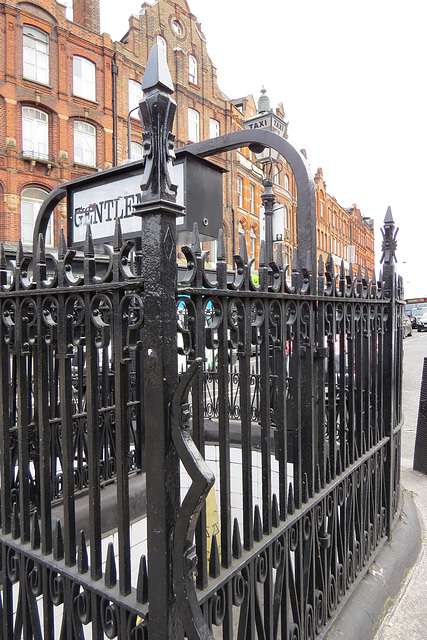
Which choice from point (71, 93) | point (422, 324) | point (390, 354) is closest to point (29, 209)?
point (71, 93)

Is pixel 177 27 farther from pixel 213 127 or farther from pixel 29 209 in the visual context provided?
pixel 29 209

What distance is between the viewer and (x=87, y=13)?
2070 centimetres

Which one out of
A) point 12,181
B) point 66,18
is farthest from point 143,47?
point 12,181

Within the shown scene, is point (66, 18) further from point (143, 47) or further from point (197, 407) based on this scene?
point (197, 407)

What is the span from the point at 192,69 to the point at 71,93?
34.3 feet

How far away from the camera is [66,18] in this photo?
19203 mm

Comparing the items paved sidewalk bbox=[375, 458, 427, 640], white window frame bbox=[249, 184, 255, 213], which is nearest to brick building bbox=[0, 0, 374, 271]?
white window frame bbox=[249, 184, 255, 213]

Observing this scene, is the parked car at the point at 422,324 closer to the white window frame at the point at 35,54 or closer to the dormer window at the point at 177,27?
the dormer window at the point at 177,27

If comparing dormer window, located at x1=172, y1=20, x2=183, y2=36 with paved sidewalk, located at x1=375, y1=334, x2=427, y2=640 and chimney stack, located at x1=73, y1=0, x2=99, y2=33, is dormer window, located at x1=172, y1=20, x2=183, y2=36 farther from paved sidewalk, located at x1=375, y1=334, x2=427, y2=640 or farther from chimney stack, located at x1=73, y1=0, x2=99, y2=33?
paved sidewalk, located at x1=375, y1=334, x2=427, y2=640

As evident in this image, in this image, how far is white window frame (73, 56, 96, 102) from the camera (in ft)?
65.9

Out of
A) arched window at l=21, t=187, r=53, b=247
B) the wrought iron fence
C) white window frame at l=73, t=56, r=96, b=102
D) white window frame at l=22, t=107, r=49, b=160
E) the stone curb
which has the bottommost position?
the stone curb

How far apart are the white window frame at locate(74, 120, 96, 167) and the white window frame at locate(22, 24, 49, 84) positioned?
7.36 feet

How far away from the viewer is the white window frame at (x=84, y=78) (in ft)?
65.9

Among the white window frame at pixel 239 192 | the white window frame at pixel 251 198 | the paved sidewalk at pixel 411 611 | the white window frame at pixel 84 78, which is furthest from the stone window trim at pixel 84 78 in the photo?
the paved sidewalk at pixel 411 611
